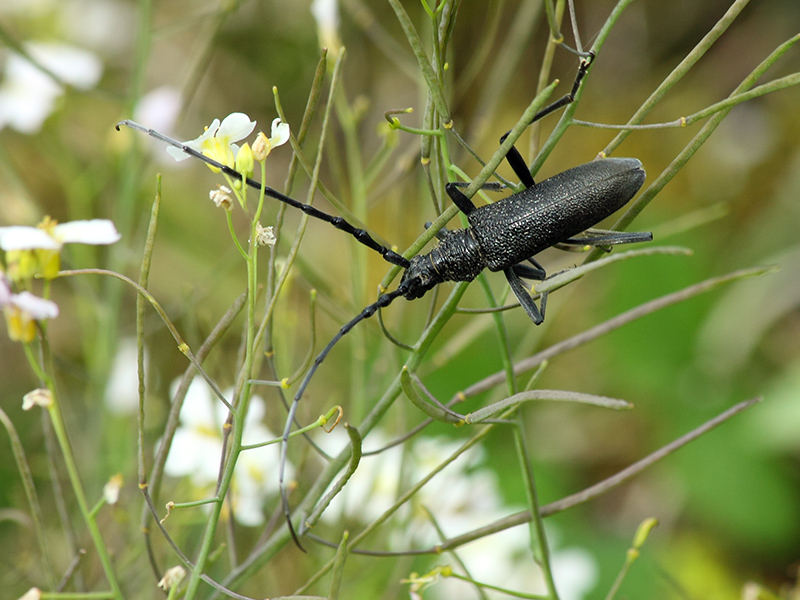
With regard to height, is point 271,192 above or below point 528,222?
above

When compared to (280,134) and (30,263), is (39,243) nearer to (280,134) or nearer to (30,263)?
(30,263)

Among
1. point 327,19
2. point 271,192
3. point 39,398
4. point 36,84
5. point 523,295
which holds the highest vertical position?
point 36,84

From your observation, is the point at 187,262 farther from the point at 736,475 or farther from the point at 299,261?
the point at 736,475

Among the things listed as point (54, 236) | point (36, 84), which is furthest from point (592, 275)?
point (54, 236)

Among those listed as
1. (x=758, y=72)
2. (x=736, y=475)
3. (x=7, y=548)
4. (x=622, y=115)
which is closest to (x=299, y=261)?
(x=758, y=72)

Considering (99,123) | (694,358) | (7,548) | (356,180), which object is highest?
(99,123)

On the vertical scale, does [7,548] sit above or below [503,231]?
below

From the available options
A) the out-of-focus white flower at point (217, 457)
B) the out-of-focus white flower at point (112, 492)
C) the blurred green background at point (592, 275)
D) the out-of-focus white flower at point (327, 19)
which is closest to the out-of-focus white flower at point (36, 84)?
the blurred green background at point (592, 275)
